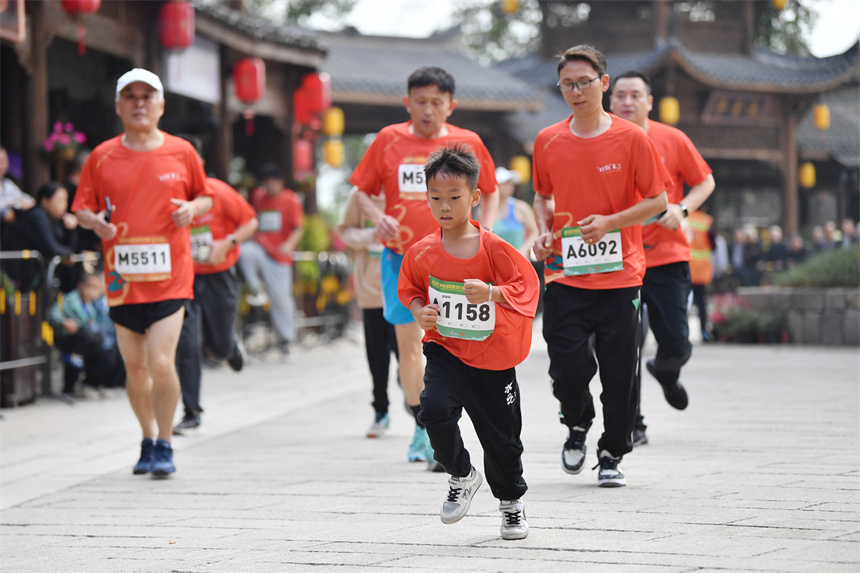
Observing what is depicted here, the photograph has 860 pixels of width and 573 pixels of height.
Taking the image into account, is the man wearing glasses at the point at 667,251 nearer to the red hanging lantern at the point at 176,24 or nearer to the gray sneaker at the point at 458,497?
the gray sneaker at the point at 458,497

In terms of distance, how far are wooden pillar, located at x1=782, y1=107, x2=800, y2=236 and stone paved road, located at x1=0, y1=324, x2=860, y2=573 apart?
→ 19778 mm

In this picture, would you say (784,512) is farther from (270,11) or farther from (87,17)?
(270,11)

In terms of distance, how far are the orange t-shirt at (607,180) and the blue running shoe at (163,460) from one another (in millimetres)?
2215

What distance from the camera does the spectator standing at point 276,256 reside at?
1354cm

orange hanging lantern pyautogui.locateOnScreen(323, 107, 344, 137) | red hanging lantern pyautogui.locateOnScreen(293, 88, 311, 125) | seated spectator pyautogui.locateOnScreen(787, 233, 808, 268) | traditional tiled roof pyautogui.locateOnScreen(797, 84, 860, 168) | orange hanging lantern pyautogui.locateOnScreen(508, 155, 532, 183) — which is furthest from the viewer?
traditional tiled roof pyautogui.locateOnScreen(797, 84, 860, 168)

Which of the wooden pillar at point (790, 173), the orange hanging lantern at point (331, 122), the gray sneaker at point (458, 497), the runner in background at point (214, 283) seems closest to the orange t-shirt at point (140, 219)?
the runner in background at point (214, 283)

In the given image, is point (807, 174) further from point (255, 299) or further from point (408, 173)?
point (408, 173)

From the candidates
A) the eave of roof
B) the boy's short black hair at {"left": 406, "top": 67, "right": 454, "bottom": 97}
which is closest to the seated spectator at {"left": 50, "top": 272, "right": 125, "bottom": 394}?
the boy's short black hair at {"left": 406, "top": 67, "right": 454, "bottom": 97}

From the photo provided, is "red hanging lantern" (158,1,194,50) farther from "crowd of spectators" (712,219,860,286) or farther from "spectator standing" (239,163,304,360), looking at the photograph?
"crowd of spectators" (712,219,860,286)

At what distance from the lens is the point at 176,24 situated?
1343cm

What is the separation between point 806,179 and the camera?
1152 inches

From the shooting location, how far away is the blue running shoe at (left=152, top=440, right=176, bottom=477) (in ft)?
20.2

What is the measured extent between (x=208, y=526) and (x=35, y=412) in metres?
4.58

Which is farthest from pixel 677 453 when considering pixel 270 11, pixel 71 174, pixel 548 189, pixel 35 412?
pixel 270 11
